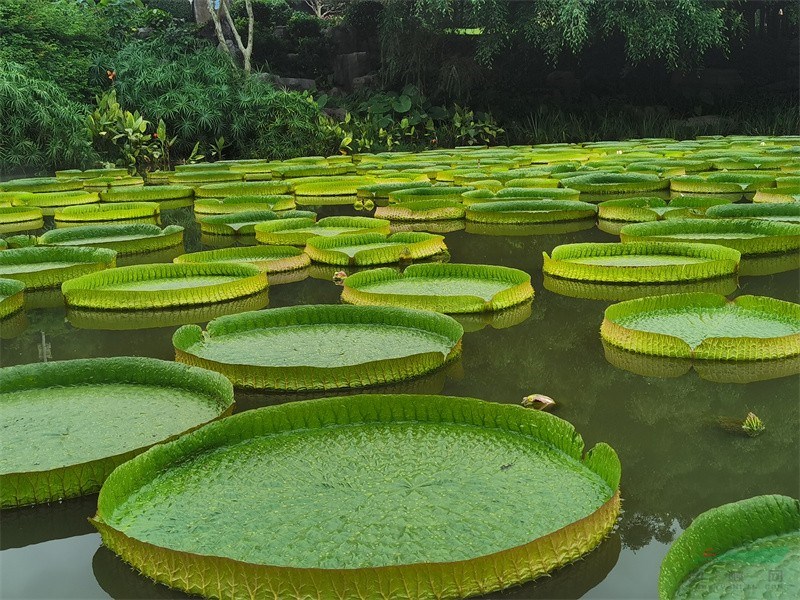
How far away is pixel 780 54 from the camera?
16516 mm

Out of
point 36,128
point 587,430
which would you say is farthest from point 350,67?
point 587,430

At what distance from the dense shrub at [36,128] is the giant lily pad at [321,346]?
755 cm

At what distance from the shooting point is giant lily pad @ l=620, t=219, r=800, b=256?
429cm

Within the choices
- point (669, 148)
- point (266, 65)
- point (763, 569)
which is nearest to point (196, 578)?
point (763, 569)

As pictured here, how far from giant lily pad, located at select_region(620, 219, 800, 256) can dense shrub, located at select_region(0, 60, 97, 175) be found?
733 centimetres

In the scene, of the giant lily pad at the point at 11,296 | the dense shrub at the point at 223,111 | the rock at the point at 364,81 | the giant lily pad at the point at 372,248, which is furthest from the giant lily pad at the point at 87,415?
the rock at the point at 364,81

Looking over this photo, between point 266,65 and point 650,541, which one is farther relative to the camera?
point 266,65

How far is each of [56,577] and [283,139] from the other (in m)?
11.0

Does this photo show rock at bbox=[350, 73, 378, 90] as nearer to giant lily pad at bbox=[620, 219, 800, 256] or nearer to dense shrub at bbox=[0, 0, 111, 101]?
dense shrub at bbox=[0, 0, 111, 101]

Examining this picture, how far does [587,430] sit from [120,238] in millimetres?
3924

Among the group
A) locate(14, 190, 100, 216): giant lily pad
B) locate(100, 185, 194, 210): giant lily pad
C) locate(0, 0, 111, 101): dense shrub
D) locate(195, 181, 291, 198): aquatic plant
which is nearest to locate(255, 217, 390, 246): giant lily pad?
locate(195, 181, 291, 198): aquatic plant

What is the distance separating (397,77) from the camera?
55.3ft

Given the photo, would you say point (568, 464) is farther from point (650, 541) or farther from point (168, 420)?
point (168, 420)

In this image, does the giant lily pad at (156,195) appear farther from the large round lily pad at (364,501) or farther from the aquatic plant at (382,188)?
the large round lily pad at (364,501)
